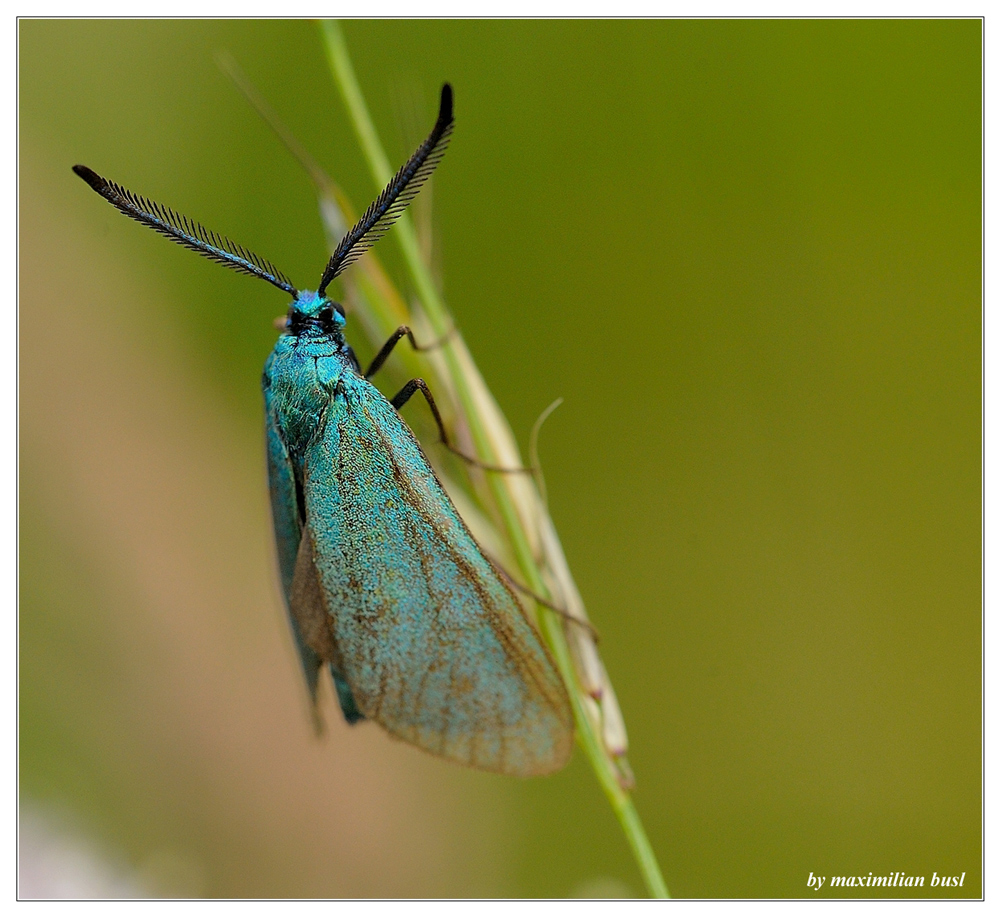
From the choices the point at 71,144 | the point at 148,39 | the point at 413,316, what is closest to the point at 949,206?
the point at 413,316

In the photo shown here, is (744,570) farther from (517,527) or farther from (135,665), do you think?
(135,665)

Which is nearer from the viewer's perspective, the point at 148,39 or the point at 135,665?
the point at 135,665

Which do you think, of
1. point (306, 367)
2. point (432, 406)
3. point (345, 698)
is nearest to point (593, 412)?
point (432, 406)

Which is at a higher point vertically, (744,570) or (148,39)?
(148,39)

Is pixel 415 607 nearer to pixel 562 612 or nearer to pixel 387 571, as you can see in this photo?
pixel 387 571

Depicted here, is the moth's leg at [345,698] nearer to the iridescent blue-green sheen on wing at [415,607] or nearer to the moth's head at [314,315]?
the iridescent blue-green sheen on wing at [415,607]

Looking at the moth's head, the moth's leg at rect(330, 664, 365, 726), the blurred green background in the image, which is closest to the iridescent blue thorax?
the moth's head
